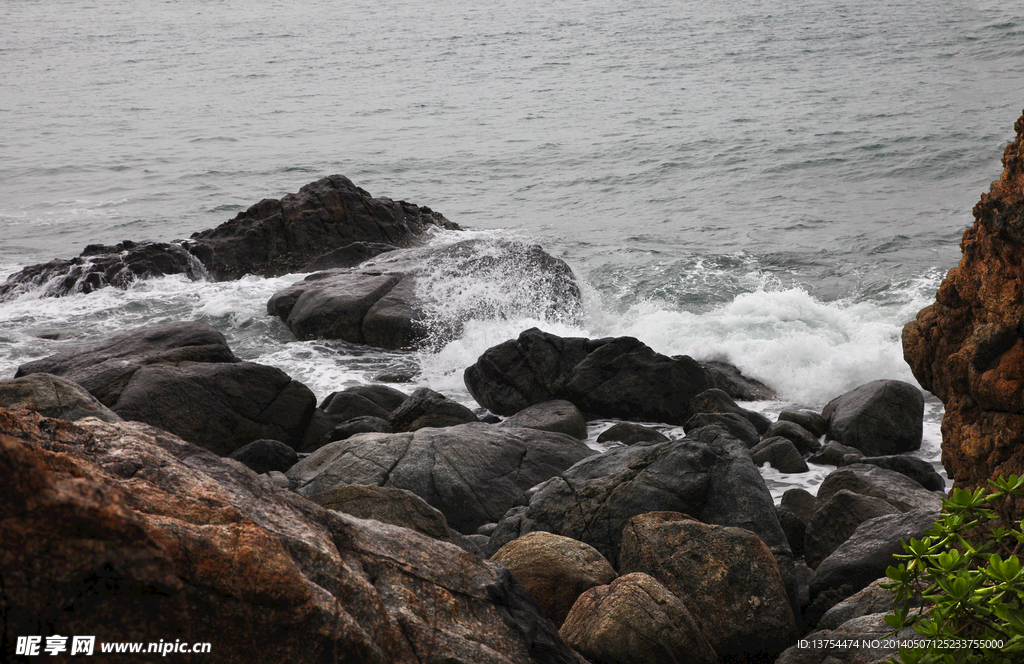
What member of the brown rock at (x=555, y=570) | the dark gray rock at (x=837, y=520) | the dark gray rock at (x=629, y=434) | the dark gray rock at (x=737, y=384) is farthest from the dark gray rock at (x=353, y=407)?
the dark gray rock at (x=837, y=520)

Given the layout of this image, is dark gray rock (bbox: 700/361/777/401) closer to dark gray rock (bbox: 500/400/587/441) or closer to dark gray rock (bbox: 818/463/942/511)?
dark gray rock (bbox: 500/400/587/441)

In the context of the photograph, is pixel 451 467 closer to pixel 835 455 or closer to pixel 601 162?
pixel 835 455

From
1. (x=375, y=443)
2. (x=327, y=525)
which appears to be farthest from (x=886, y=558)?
(x=375, y=443)

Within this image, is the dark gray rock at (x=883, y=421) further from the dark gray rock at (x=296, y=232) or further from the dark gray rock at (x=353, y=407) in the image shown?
the dark gray rock at (x=296, y=232)

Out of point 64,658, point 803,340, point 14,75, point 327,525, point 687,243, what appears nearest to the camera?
point 64,658

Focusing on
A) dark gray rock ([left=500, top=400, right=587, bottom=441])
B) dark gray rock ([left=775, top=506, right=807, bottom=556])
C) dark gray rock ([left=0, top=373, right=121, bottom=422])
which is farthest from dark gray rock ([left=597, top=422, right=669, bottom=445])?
dark gray rock ([left=0, top=373, right=121, bottom=422])

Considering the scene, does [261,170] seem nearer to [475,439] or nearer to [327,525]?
[475,439]

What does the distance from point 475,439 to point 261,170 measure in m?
24.1

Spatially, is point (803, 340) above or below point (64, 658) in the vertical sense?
below

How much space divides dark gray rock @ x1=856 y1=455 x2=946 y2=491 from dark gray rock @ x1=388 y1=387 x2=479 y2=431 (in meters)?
4.67

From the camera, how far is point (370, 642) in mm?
2398

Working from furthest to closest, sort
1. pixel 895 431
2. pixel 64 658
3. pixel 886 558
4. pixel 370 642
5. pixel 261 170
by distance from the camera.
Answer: pixel 261 170
pixel 895 431
pixel 886 558
pixel 370 642
pixel 64 658

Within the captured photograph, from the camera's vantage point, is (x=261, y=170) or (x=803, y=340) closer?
(x=803, y=340)

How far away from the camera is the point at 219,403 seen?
932 cm
